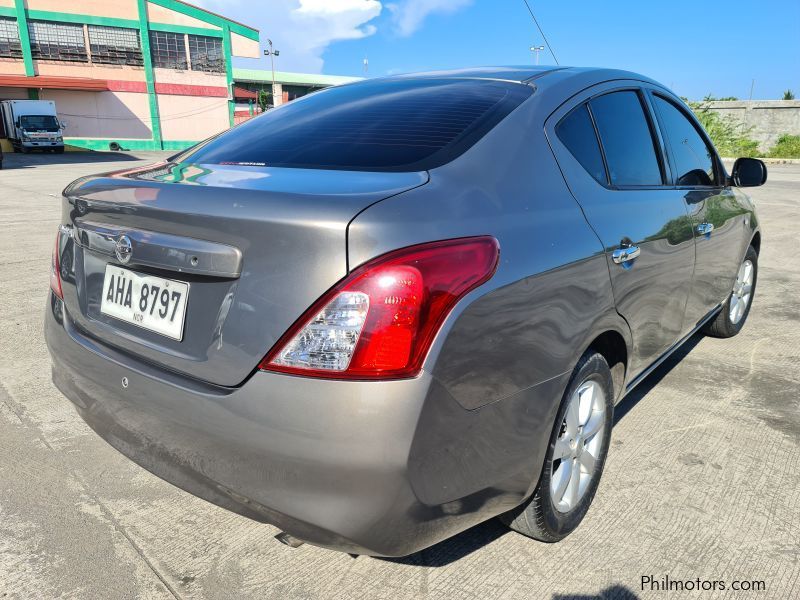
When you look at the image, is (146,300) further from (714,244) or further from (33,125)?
(33,125)

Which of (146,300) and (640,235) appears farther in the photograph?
(640,235)

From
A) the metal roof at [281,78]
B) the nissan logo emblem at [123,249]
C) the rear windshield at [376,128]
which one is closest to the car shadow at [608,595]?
the rear windshield at [376,128]

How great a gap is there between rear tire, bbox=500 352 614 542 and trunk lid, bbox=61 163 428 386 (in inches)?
35.6

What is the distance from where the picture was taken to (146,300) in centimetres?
176

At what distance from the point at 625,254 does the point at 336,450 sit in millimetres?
1332

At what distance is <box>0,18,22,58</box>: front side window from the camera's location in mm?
35500

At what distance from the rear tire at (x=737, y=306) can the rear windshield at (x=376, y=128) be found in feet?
8.60

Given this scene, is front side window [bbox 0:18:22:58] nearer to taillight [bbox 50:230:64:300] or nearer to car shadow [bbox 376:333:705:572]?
taillight [bbox 50:230:64:300]

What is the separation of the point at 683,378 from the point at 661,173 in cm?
139

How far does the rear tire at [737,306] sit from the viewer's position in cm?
419

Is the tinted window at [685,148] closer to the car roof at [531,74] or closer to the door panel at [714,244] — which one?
the door panel at [714,244]

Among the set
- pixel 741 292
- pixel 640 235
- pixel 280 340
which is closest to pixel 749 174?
pixel 741 292

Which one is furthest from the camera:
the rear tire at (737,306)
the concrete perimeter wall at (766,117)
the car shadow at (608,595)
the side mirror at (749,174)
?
the concrete perimeter wall at (766,117)

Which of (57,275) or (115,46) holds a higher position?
(115,46)
